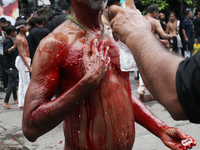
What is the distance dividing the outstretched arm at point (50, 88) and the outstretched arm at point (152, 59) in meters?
0.34

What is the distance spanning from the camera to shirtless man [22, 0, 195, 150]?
1.54 metres

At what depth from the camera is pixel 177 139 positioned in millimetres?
1770

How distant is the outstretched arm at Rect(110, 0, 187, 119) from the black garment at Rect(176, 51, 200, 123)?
0.07 feet

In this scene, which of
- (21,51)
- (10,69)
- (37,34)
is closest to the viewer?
(21,51)

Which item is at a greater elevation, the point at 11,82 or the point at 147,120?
the point at 147,120

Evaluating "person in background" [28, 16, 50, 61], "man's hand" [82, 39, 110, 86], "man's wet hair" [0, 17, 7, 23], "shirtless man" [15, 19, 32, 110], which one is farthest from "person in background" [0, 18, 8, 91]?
"man's hand" [82, 39, 110, 86]

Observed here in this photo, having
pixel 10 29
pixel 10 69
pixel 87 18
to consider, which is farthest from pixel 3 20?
pixel 87 18

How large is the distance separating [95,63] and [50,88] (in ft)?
1.00

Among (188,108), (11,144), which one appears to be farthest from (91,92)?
(11,144)

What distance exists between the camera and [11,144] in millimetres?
4047

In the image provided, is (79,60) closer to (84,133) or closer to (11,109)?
(84,133)

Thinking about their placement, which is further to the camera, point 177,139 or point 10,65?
point 10,65

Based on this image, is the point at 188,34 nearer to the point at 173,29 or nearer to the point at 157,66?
the point at 173,29

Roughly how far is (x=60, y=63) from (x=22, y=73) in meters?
4.43
